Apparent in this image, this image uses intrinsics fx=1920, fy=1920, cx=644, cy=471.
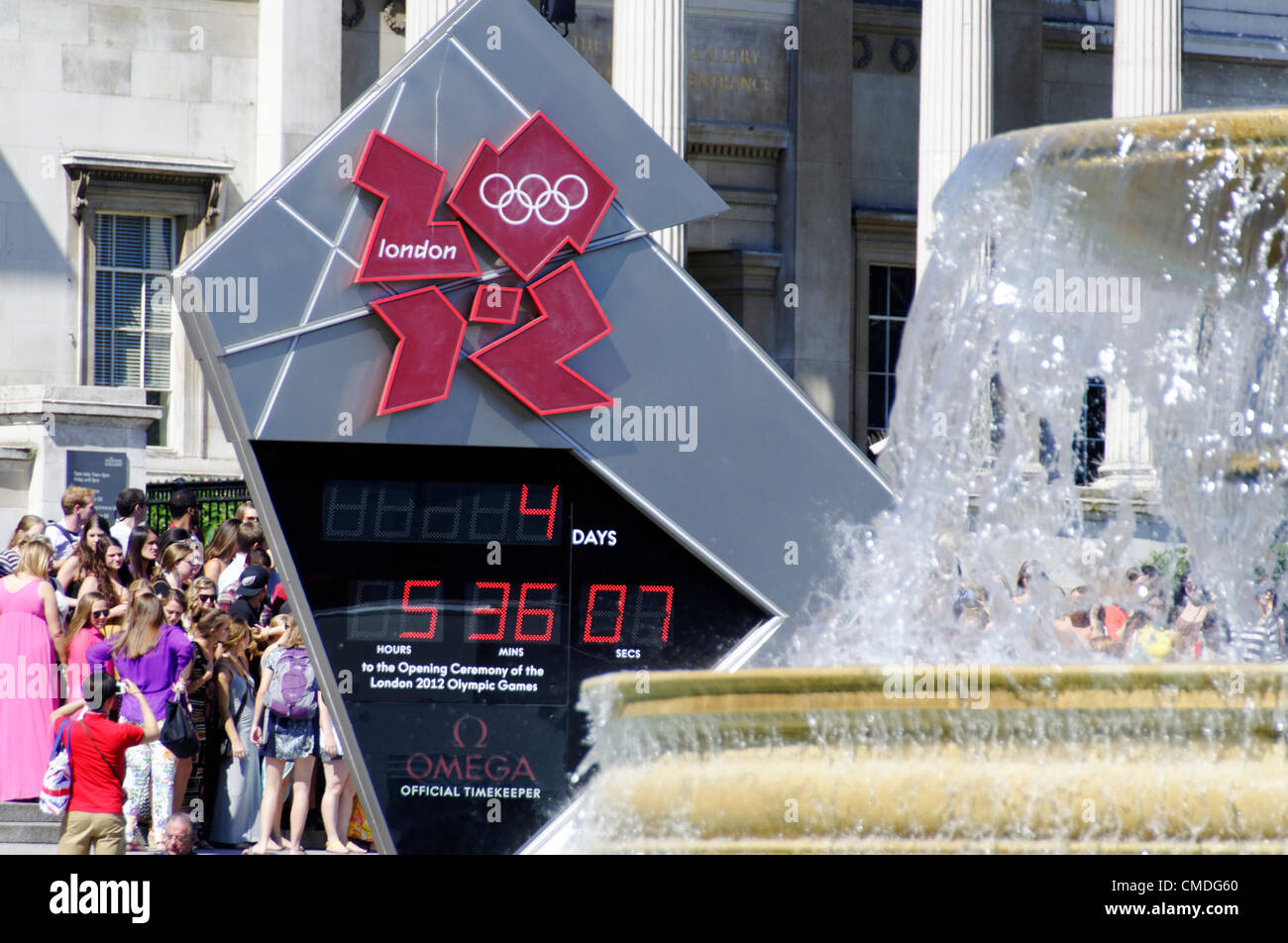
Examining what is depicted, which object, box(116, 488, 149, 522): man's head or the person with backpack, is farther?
box(116, 488, 149, 522): man's head

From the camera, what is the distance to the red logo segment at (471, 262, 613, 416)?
13430mm

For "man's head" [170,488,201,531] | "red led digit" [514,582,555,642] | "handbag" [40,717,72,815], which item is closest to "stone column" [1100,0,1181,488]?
"man's head" [170,488,201,531]

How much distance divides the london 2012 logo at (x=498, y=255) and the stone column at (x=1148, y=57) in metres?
15.6

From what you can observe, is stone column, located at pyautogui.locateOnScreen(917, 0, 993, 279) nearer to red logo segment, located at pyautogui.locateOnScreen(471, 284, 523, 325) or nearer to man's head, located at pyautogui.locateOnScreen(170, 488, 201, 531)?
man's head, located at pyautogui.locateOnScreen(170, 488, 201, 531)

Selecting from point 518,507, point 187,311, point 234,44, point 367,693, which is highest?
point 234,44

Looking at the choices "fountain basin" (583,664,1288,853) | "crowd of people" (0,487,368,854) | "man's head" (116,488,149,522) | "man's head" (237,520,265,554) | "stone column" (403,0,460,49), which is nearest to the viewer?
"fountain basin" (583,664,1288,853)

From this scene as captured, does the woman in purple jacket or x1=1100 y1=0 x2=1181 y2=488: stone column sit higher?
x1=1100 y1=0 x2=1181 y2=488: stone column

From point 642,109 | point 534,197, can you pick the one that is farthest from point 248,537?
point 642,109

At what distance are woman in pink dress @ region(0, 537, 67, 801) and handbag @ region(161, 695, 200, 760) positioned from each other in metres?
1.29

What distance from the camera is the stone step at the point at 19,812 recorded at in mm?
13672

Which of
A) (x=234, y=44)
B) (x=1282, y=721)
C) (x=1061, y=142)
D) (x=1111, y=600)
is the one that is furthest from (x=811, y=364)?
(x=1282, y=721)
